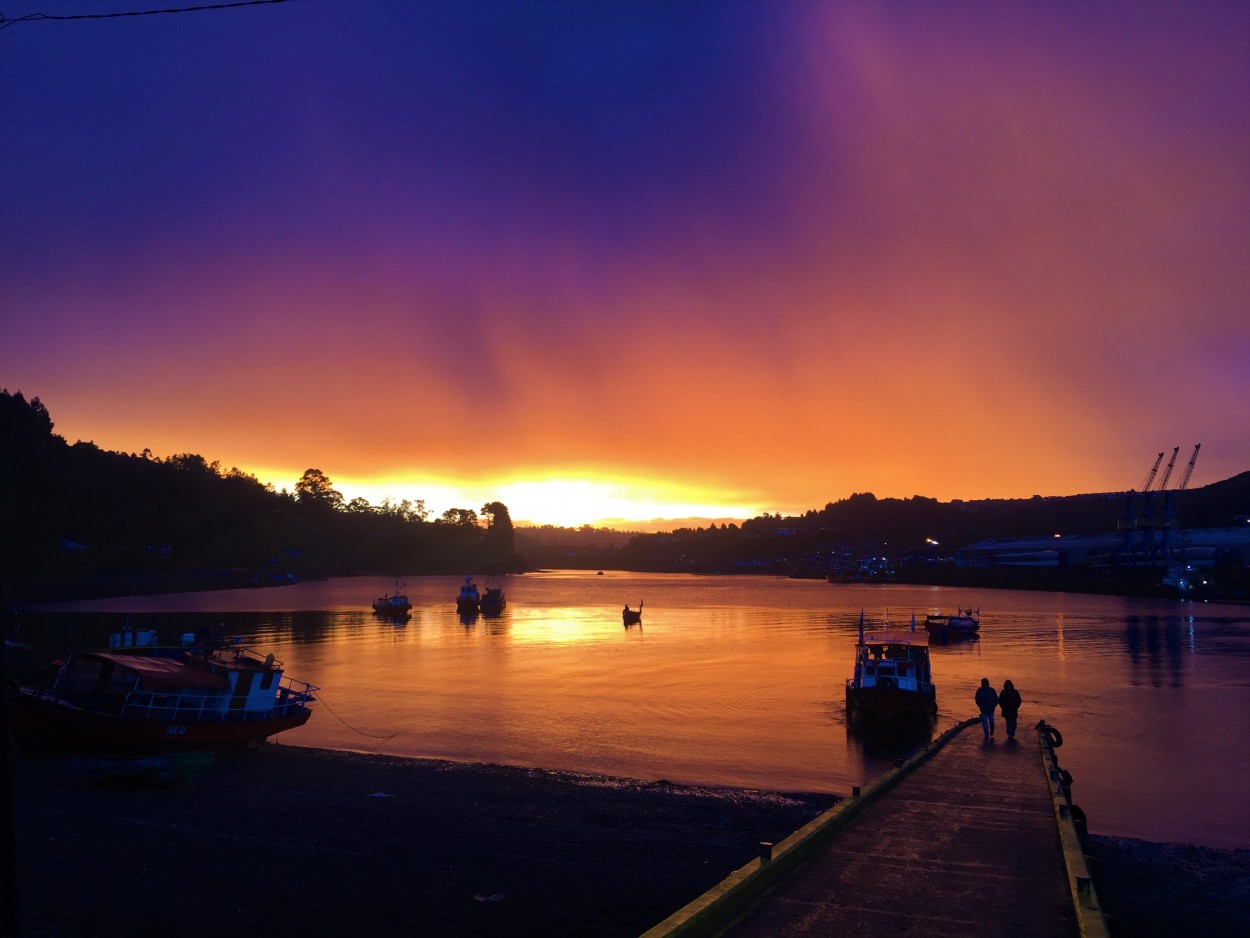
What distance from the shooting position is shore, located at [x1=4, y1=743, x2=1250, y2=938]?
16.8 m

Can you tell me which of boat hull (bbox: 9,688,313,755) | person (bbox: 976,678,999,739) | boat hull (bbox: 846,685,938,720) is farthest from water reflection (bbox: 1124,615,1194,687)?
boat hull (bbox: 9,688,313,755)

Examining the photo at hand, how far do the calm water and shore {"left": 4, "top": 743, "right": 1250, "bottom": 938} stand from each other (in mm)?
6491

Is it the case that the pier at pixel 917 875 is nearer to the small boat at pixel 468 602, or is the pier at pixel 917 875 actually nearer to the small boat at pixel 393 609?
the small boat at pixel 393 609

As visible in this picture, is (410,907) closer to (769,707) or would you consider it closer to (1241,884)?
(1241,884)

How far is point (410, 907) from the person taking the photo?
1748 cm

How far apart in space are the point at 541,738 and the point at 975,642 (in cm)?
7503

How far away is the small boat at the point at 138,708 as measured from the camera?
30297 mm

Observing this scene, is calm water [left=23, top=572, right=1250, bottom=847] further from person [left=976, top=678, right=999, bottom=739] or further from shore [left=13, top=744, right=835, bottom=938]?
shore [left=13, top=744, right=835, bottom=938]

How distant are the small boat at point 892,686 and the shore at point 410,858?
53.6 feet

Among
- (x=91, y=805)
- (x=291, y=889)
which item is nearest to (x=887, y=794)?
(x=291, y=889)

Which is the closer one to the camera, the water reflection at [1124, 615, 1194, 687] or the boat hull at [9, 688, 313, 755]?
the boat hull at [9, 688, 313, 755]

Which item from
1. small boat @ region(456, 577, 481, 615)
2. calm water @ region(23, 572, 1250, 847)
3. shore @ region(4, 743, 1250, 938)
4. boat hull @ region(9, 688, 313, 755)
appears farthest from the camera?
small boat @ region(456, 577, 481, 615)

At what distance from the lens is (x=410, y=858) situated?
67.7 ft

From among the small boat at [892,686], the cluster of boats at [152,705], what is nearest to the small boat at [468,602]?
the cluster of boats at [152,705]
